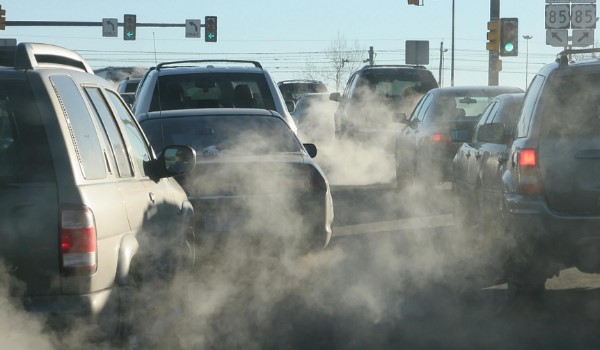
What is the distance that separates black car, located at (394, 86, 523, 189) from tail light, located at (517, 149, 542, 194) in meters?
7.71

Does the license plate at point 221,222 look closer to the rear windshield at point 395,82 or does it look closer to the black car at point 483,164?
the black car at point 483,164

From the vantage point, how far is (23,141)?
4875 mm

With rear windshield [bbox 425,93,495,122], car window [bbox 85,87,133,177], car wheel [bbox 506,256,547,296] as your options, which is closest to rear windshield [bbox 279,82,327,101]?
rear windshield [bbox 425,93,495,122]

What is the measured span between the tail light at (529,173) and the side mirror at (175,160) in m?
2.35

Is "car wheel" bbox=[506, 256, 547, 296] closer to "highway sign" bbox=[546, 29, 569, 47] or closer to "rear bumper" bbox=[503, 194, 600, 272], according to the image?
"rear bumper" bbox=[503, 194, 600, 272]

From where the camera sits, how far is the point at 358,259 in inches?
433

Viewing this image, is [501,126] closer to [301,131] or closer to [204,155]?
[204,155]

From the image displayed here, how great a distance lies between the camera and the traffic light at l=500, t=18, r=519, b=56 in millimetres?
29797

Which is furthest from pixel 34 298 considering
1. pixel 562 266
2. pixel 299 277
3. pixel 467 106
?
pixel 467 106

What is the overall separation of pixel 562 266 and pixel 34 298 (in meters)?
4.38

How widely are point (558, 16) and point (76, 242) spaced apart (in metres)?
23.1

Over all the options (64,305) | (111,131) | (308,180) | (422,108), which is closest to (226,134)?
(308,180)

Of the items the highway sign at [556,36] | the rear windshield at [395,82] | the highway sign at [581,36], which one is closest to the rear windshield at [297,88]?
the highway sign at [556,36]

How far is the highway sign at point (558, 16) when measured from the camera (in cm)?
2652
